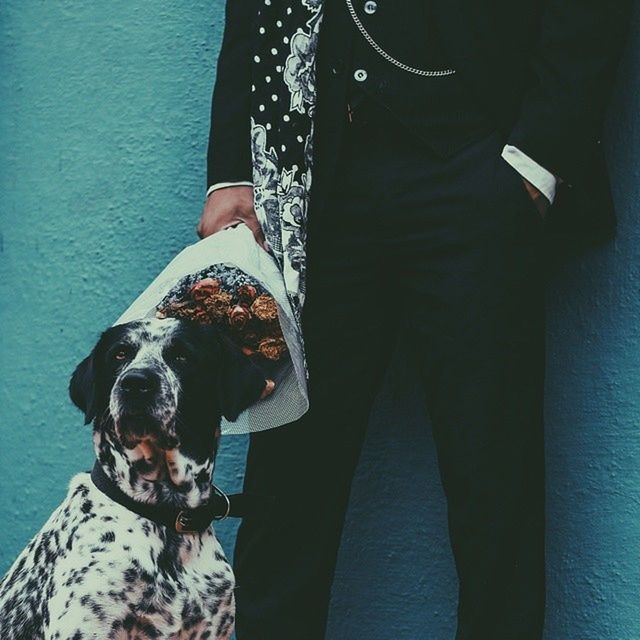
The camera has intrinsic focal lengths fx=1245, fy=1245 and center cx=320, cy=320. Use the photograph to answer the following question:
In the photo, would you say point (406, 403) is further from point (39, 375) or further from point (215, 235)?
point (39, 375)

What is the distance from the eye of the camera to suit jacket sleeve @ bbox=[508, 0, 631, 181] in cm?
239

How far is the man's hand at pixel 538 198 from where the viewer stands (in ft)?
7.98

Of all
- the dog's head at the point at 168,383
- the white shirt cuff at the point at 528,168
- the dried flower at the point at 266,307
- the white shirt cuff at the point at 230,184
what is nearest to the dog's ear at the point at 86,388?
the dog's head at the point at 168,383

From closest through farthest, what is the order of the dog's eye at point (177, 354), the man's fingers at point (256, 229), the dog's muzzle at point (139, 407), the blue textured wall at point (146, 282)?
the dog's muzzle at point (139, 407), the dog's eye at point (177, 354), the man's fingers at point (256, 229), the blue textured wall at point (146, 282)

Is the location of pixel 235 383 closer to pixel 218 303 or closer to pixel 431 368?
pixel 218 303

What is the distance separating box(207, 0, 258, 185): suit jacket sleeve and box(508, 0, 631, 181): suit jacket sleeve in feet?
2.02

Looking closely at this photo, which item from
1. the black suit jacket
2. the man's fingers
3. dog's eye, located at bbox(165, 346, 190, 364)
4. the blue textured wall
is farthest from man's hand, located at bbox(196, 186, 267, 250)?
the blue textured wall

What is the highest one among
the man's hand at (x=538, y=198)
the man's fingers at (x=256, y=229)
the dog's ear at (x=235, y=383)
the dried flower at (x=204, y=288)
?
the man's hand at (x=538, y=198)

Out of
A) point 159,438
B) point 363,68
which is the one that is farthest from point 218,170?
point 159,438

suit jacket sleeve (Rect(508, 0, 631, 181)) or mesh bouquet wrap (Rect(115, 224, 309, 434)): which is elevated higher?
suit jacket sleeve (Rect(508, 0, 631, 181))

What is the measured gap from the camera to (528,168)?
95.0 inches

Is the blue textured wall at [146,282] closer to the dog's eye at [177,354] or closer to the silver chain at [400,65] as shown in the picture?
the silver chain at [400,65]

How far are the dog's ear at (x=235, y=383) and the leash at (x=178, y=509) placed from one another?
6.7 inches

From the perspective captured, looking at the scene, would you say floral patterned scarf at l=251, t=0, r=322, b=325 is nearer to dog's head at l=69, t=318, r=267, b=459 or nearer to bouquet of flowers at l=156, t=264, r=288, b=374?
bouquet of flowers at l=156, t=264, r=288, b=374
